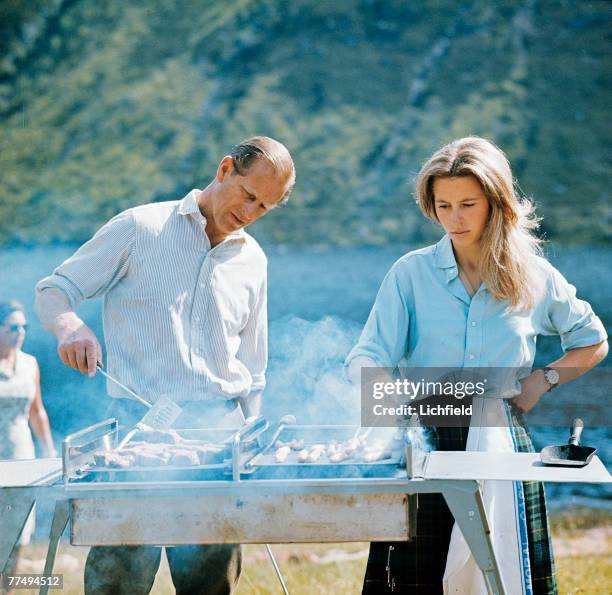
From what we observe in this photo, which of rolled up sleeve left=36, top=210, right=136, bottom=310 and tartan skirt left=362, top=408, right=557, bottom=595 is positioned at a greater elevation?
rolled up sleeve left=36, top=210, right=136, bottom=310

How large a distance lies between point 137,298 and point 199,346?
245 millimetres

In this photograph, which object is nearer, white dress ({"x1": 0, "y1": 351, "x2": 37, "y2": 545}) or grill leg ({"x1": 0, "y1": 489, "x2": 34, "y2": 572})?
grill leg ({"x1": 0, "y1": 489, "x2": 34, "y2": 572})

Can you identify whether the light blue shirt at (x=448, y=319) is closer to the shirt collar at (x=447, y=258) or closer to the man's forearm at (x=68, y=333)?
the shirt collar at (x=447, y=258)

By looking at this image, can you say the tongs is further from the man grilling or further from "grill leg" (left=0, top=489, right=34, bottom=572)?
"grill leg" (left=0, top=489, right=34, bottom=572)

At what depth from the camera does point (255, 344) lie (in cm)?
315

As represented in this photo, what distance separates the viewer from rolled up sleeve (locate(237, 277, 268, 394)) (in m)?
Answer: 3.13

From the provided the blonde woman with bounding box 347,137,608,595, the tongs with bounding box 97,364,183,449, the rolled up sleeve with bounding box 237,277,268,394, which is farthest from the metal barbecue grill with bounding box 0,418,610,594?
the rolled up sleeve with bounding box 237,277,268,394

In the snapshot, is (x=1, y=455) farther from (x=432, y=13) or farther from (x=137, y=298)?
(x=432, y=13)

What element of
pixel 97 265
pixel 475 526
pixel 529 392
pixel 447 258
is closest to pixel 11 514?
pixel 97 265

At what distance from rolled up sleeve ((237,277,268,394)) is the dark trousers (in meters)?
0.57

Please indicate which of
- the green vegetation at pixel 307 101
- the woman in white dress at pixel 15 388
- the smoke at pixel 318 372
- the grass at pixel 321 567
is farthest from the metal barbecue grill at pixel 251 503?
the green vegetation at pixel 307 101

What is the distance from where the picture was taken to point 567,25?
31.7m

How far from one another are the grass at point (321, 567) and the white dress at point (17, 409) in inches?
18.1

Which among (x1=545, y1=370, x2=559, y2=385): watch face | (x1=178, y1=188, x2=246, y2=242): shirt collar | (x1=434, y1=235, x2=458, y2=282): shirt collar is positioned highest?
(x1=178, y1=188, x2=246, y2=242): shirt collar
